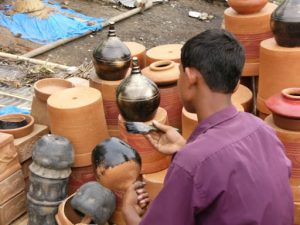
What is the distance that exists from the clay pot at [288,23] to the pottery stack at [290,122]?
0.50 meters

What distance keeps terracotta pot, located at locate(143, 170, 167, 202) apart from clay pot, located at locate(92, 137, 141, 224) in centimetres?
101

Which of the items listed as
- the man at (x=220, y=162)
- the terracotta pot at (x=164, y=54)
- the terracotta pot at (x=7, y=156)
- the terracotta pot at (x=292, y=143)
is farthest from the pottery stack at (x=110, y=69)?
the man at (x=220, y=162)

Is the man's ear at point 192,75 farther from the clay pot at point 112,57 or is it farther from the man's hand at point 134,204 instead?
the clay pot at point 112,57

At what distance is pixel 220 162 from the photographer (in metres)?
1.77

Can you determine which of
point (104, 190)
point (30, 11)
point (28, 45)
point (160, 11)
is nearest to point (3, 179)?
point (104, 190)

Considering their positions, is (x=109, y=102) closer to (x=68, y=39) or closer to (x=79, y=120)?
(x=79, y=120)

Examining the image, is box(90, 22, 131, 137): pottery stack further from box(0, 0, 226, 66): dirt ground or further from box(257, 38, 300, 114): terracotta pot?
box(0, 0, 226, 66): dirt ground

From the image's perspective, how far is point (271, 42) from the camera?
4.28 metres

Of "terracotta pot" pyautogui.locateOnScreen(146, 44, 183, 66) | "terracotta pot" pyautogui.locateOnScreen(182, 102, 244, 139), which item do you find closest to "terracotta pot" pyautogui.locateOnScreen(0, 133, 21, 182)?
"terracotta pot" pyautogui.locateOnScreen(182, 102, 244, 139)

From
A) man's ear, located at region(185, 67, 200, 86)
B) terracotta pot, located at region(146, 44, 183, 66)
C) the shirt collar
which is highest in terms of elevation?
man's ear, located at region(185, 67, 200, 86)

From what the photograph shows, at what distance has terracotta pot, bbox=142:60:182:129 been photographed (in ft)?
14.4

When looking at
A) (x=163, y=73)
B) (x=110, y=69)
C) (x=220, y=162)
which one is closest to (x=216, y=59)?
(x=220, y=162)

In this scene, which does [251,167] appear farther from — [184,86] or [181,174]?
[184,86]

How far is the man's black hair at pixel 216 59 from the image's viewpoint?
76.7 inches
